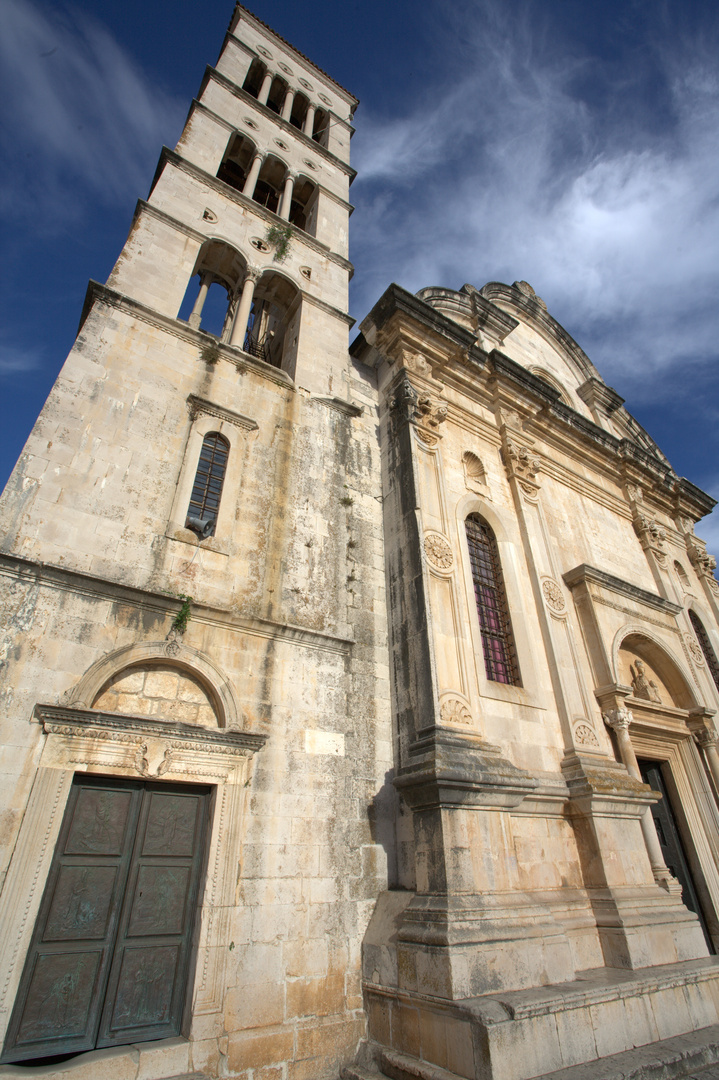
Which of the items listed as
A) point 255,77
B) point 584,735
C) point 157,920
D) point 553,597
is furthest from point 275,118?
point 157,920

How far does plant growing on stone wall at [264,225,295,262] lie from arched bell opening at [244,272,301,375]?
0.54 metres

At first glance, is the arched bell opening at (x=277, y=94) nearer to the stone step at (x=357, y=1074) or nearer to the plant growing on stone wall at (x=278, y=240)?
the plant growing on stone wall at (x=278, y=240)

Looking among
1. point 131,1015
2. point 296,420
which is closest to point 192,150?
point 296,420

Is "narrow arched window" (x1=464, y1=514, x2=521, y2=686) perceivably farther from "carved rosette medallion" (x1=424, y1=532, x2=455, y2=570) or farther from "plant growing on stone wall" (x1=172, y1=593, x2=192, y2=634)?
"plant growing on stone wall" (x1=172, y1=593, x2=192, y2=634)

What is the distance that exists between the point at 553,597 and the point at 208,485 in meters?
7.37

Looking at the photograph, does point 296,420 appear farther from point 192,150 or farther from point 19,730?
point 192,150

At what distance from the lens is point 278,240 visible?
1330cm

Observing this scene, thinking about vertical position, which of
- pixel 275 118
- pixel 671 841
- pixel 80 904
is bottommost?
pixel 80 904

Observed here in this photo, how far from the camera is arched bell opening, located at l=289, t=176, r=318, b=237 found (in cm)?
1543

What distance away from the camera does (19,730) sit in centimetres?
595

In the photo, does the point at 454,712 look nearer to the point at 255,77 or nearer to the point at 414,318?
the point at 414,318

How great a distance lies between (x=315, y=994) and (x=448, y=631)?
16.8 feet

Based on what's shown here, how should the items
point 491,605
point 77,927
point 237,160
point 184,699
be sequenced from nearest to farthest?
point 77,927 < point 184,699 < point 491,605 < point 237,160

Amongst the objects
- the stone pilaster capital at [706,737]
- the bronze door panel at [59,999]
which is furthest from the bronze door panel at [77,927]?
the stone pilaster capital at [706,737]
